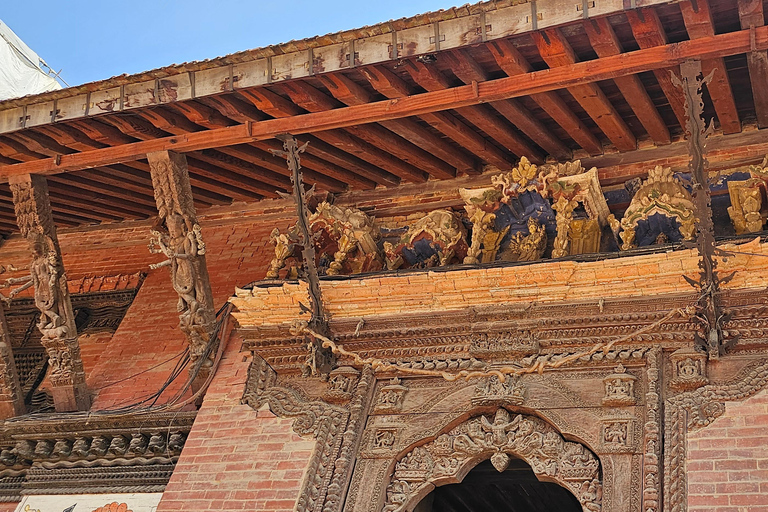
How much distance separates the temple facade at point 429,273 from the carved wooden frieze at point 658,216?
0.01 m

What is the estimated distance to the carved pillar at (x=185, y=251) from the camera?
6.54 m

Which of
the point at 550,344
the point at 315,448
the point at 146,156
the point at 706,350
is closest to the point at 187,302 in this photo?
the point at 146,156

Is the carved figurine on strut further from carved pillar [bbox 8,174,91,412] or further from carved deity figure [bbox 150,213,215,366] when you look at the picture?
carved deity figure [bbox 150,213,215,366]

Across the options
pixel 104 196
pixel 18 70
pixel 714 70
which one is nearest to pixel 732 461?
pixel 714 70

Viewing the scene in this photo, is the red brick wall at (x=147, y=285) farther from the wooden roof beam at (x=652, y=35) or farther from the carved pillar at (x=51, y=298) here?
the wooden roof beam at (x=652, y=35)

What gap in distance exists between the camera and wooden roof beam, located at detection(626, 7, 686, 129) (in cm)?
497

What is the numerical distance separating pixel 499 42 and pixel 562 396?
6.25ft

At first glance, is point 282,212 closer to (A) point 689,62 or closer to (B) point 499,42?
(B) point 499,42

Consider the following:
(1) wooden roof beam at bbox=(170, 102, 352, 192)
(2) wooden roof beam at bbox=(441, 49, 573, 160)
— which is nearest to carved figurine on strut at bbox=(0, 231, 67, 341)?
(1) wooden roof beam at bbox=(170, 102, 352, 192)

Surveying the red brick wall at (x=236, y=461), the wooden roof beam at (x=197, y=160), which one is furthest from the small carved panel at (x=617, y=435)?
the wooden roof beam at (x=197, y=160)

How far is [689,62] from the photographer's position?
5.12 meters

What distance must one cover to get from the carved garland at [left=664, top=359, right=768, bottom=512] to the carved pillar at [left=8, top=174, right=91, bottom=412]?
3.91 meters

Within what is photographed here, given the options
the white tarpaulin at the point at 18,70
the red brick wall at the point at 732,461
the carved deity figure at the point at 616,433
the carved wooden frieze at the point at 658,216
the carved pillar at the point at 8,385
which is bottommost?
the red brick wall at the point at 732,461

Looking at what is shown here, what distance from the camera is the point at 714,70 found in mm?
5176
